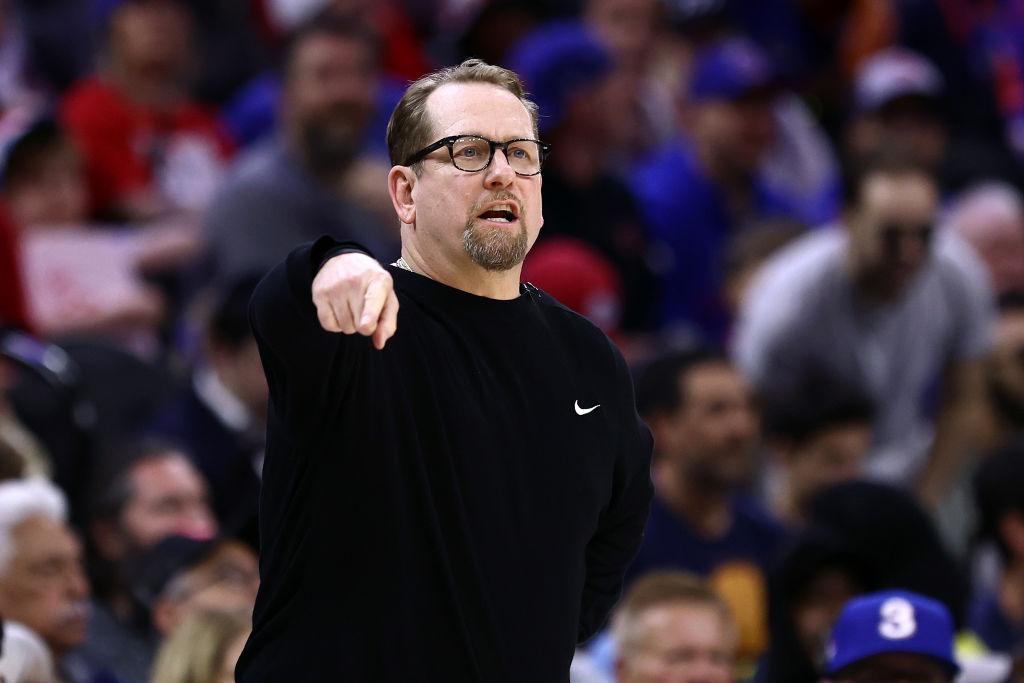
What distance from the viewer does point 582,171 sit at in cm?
775

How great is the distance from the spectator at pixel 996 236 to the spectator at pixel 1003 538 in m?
2.58

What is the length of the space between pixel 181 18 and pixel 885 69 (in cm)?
378

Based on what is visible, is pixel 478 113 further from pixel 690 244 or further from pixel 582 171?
pixel 690 244

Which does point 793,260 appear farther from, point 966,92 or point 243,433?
point 966,92

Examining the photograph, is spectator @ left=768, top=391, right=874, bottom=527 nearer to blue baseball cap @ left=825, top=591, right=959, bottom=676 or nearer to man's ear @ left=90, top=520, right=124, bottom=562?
blue baseball cap @ left=825, top=591, right=959, bottom=676

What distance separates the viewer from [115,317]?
663 centimetres

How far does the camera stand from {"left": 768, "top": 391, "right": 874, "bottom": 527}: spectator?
649 cm

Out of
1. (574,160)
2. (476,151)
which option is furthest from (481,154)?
(574,160)

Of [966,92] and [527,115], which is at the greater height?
[966,92]

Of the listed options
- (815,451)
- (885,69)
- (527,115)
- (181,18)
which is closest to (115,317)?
(181,18)

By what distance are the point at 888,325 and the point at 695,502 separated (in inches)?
56.8

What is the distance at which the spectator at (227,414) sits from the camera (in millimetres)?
6164

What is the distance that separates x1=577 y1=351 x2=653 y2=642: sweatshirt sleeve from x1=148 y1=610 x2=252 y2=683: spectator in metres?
1.36

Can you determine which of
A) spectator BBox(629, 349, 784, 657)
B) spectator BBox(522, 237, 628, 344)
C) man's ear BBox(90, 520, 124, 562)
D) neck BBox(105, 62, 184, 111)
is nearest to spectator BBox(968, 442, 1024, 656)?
spectator BBox(629, 349, 784, 657)
